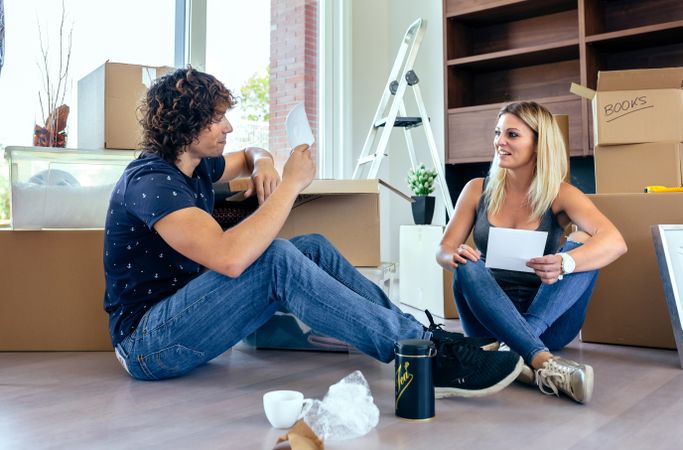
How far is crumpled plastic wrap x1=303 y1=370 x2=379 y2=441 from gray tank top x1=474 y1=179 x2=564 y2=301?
738mm

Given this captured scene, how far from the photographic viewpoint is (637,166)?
2.15 meters

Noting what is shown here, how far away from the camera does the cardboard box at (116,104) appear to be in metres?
2.14

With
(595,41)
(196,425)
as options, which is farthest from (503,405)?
(595,41)

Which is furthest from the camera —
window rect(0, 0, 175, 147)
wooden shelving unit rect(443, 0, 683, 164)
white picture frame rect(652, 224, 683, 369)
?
wooden shelving unit rect(443, 0, 683, 164)

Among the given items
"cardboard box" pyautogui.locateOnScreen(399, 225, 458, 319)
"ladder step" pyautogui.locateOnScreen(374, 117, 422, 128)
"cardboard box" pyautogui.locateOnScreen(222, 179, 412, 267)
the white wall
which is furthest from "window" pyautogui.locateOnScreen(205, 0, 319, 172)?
"cardboard box" pyautogui.locateOnScreen(222, 179, 412, 267)

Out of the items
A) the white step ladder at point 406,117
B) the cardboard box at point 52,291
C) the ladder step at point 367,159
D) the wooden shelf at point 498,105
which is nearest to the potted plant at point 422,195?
the white step ladder at point 406,117

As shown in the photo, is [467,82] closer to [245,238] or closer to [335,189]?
[335,189]

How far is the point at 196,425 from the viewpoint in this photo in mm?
1285

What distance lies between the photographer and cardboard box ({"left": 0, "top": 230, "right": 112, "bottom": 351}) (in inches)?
Answer: 78.4

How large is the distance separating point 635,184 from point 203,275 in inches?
59.3

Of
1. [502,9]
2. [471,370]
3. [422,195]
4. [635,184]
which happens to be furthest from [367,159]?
[471,370]

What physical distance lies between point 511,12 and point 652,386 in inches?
99.4

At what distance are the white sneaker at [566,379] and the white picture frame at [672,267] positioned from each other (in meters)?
0.48

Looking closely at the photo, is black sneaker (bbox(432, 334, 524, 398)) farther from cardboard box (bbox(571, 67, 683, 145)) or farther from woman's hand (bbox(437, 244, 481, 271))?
cardboard box (bbox(571, 67, 683, 145))
